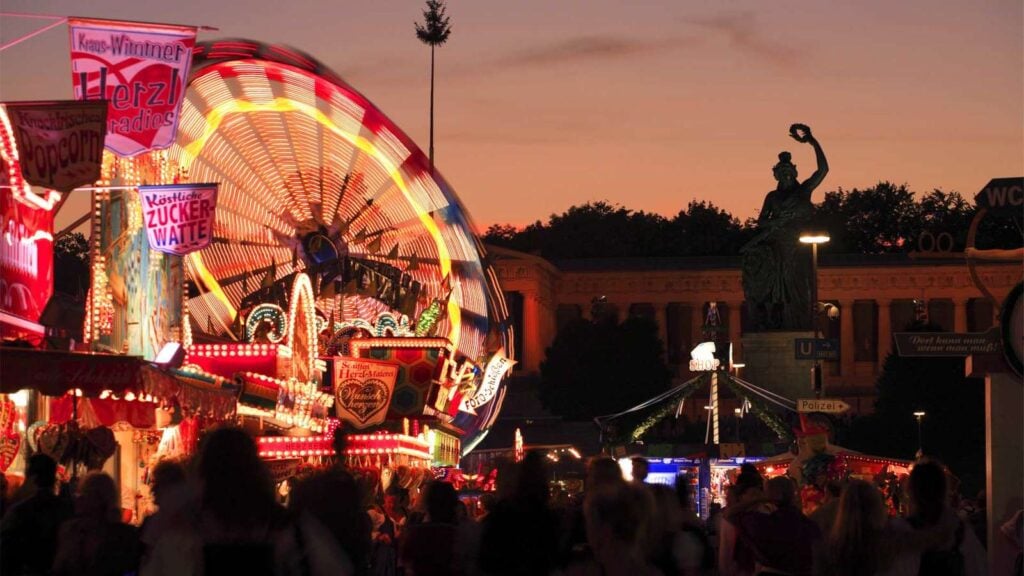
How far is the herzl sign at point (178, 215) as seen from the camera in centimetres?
2161

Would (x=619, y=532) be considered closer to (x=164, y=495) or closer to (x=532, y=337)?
(x=164, y=495)

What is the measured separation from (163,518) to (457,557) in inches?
63.4

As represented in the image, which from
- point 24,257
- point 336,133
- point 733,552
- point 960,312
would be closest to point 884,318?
point 960,312

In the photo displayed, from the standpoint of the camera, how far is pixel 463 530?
9781mm

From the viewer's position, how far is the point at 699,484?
115 feet

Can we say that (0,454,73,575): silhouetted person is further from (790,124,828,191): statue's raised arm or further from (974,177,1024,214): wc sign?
(790,124,828,191): statue's raised arm

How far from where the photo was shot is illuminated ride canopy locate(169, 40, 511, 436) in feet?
104

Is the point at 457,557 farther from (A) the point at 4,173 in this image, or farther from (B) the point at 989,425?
(A) the point at 4,173

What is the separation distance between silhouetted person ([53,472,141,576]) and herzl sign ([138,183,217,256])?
39.4ft

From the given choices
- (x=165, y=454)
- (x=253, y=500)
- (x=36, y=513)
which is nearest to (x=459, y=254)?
(x=165, y=454)

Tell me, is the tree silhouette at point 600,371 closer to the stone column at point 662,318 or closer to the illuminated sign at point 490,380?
the stone column at point 662,318

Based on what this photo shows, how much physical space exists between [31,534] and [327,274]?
1046 inches

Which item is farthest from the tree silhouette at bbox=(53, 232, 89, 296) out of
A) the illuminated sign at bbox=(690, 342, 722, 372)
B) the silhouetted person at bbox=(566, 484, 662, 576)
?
the silhouetted person at bbox=(566, 484, 662, 576)

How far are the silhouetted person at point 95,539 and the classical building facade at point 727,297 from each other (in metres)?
101
